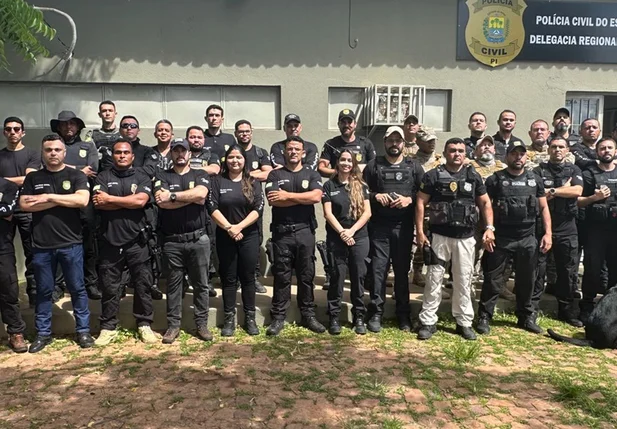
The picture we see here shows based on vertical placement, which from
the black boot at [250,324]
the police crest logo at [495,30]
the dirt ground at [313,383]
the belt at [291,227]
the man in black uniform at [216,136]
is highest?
the police crest logo at [495,30]

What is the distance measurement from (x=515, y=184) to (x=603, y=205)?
1.13 m

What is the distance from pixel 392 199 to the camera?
5.24 m

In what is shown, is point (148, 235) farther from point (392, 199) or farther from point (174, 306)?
point (392, 199)

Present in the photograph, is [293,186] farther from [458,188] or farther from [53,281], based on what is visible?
[53,281]

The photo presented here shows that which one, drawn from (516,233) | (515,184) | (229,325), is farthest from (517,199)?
(229,325)

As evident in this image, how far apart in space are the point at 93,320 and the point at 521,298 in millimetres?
4592

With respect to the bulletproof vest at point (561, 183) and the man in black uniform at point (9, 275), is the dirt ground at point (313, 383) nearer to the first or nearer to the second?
the man in black uniform at point (9, 275)

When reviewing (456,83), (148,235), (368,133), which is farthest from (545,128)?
(148,235)

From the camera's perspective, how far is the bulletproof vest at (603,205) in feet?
18.3

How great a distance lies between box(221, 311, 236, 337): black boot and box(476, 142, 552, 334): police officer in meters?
2.61

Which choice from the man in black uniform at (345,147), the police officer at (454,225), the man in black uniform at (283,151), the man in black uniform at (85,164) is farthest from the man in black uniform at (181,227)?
the police officer at (454,225)

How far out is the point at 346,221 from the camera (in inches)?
206

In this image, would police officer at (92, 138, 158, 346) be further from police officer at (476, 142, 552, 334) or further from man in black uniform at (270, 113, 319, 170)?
police officer at (476, 142, 552, 334)

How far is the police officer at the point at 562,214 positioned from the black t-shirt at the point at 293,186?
2541 millimetres
